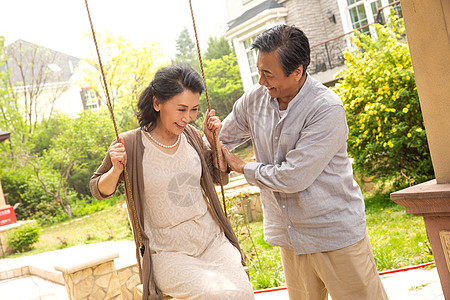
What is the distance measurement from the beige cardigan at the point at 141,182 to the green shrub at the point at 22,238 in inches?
331

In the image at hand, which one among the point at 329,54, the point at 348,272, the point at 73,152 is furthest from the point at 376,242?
the point at 73,152

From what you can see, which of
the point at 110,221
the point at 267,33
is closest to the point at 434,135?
the point at 267,33

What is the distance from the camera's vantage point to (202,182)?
2.74m

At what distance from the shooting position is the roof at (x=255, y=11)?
1506 centimetres

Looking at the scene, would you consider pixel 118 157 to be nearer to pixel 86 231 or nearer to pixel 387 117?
pixel 387 117

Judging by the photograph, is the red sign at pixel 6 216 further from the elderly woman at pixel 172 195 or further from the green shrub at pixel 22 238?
the elderly woman at pixel 172 195

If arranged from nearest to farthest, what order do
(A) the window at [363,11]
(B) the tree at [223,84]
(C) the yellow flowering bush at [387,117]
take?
1. (C) the yellow flowering bush at [387,117]
2. (A) the window at [363,11]
3. (B) the tree at [223,84]

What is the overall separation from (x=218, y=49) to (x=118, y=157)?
2673 centimetres

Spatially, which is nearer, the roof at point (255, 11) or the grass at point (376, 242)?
the grass at point (376, 242)

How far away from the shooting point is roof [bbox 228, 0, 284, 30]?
15063mm

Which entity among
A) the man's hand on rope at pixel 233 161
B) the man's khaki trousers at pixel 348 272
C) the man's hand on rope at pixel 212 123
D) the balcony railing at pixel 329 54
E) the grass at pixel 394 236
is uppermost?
the balcony railing at pixel 329 54

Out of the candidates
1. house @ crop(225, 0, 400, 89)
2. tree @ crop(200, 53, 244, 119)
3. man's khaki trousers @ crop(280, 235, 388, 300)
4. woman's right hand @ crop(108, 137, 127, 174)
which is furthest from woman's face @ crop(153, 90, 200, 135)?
tree @ crop(200, 53, 244, 119)

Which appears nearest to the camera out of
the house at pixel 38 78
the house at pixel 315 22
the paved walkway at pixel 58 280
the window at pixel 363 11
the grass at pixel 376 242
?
the paved walkway at pixel 58 280

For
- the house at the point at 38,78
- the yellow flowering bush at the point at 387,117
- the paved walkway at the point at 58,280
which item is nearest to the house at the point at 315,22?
the yellow flowering bush at the point at 387,117
